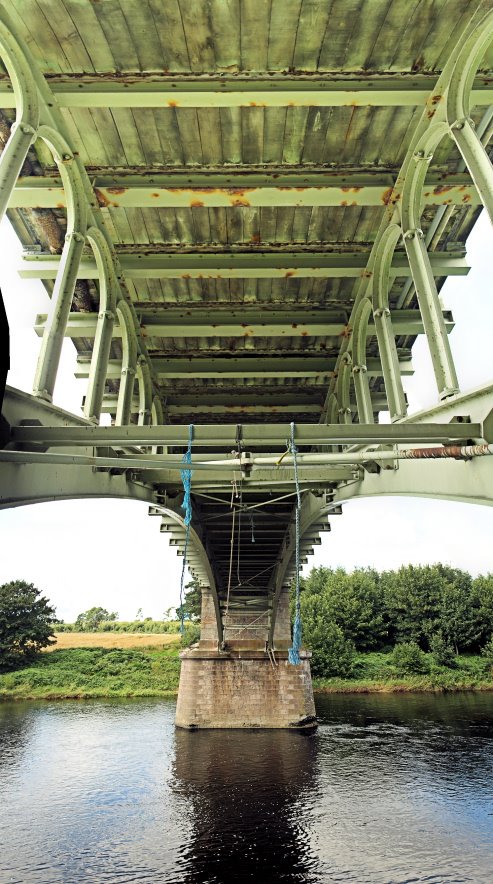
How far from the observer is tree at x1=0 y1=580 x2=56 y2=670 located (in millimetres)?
43594

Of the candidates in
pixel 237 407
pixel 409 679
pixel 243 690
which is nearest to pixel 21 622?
pixel 243 690

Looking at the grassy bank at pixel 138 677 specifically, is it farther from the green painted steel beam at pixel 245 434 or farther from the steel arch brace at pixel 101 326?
the green painted steel beam at pixel 245 434

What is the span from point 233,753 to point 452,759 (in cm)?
862

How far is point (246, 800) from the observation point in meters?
16.5

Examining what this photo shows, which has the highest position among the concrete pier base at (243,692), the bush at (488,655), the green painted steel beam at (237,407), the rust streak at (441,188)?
the green painted steel beam at (237,407)

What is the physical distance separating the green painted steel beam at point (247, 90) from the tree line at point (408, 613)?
3936 centimetres

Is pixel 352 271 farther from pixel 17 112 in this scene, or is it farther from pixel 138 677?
pixel 138 677

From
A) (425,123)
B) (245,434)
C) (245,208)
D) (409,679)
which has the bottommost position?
(409,679)

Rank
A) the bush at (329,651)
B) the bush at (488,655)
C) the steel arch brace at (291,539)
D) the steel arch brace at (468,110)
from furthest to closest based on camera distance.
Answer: the bush at (488,655) → the bush at (329,651) → the steel arch brace at (291,539) → the steel arch brace at (468,110)

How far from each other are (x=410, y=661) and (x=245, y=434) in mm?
39980

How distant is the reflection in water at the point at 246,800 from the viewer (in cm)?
1312

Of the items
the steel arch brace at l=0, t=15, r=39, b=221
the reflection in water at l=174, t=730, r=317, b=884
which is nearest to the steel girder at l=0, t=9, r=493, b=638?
the steel arch brace at l=0, t=15, r=39, b=221

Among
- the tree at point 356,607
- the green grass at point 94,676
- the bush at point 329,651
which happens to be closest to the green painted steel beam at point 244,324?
the bush at point 329,651

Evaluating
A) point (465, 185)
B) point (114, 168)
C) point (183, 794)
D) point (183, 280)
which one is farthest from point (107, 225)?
point (183, 794)
